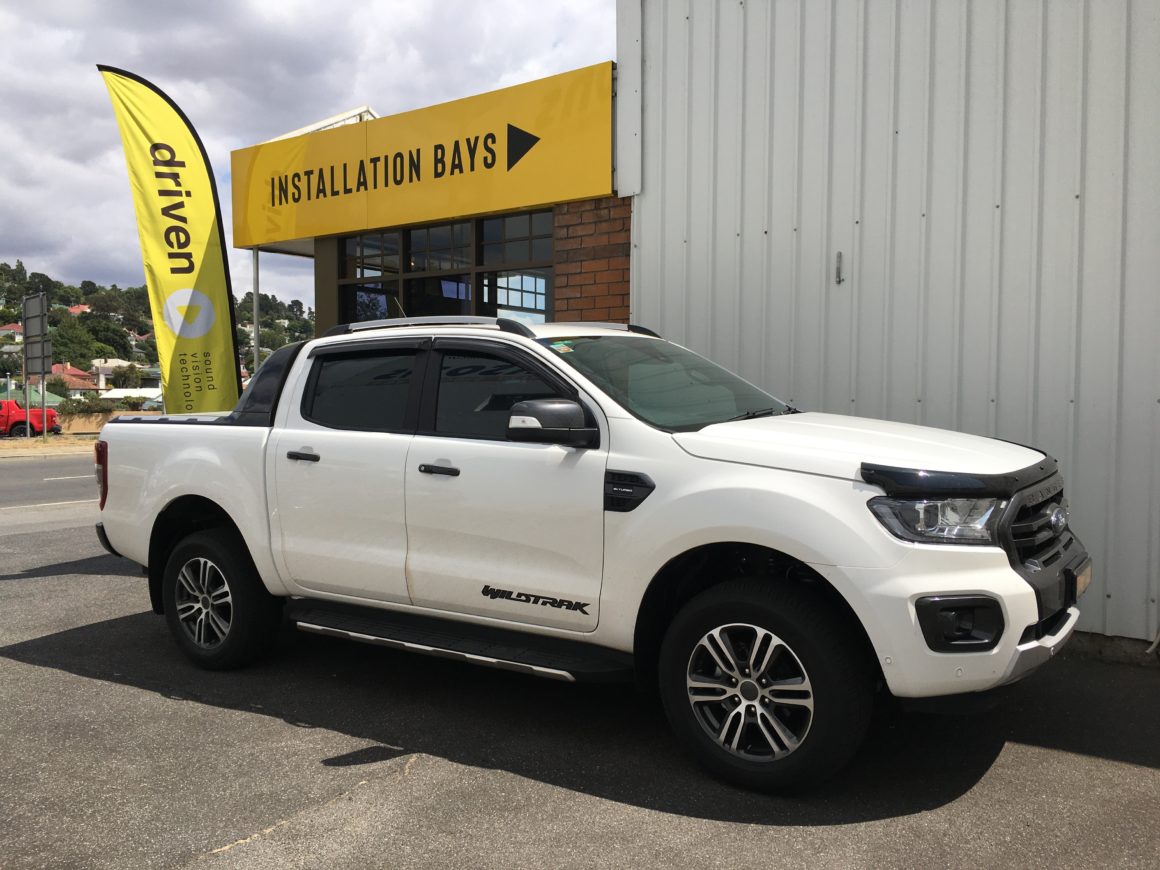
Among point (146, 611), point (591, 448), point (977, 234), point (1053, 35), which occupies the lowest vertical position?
point (146, 611)

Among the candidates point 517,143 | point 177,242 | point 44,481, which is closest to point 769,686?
point 517,143

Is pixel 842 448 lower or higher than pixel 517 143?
lower

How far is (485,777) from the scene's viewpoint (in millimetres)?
3854

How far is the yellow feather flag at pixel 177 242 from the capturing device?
8820mm

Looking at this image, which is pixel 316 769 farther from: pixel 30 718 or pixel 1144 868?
pixel 1144 868

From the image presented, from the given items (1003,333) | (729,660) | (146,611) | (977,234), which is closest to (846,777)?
(729,660)

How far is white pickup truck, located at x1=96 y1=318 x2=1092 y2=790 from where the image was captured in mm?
3420

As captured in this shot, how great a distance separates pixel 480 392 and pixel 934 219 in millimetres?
3394

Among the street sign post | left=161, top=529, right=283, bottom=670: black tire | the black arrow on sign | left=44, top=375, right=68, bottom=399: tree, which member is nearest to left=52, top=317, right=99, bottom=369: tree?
left=44, top=375, right=68, bottom=399: tree

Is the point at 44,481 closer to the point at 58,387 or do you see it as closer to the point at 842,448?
the point at 842,448

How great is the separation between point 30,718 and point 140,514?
4.24 feet

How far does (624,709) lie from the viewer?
4.71 m

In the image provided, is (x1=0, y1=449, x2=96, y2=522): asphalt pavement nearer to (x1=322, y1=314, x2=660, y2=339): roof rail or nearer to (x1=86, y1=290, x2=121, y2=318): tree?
(x1=322, y1=314, x2=660, y2=339): roof rail

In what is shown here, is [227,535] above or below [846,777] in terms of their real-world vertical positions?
above
